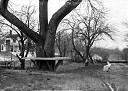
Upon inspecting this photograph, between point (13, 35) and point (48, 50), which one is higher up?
point (13, 35)

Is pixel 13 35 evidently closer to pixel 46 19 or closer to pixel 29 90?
pixel 46 19

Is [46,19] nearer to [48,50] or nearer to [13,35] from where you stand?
[48,50]

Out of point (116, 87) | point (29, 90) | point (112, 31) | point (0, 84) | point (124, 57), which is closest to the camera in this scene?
point (29, 90)

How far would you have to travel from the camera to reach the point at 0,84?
15.7ft

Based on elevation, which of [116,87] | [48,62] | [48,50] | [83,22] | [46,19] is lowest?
[116,87]

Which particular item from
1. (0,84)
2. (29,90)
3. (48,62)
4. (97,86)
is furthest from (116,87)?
(48,62)

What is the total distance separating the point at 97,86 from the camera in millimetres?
5207

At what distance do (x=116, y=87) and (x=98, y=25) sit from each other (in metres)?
13.8

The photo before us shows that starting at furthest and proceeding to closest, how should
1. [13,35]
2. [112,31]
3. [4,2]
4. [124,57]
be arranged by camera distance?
1. [124,57]
2. [13,35]
3. [112,31]
4. [4,2]

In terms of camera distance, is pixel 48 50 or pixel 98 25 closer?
pixel 48 50

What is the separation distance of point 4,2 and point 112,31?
1287 cm


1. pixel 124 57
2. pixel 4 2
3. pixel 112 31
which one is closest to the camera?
pixel 4 2

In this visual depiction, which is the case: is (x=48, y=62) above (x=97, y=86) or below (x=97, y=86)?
above

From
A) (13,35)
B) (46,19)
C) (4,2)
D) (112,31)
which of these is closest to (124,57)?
(112,31)
